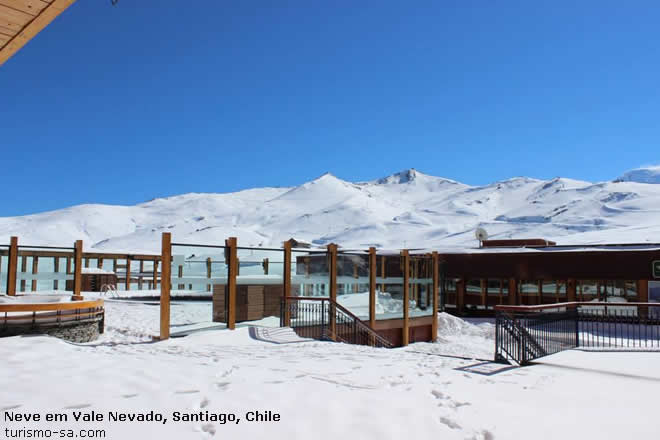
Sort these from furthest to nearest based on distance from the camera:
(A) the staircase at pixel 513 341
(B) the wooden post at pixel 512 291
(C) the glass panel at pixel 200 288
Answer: (B) the wooden post at pixel 512 291 < (C) the glass panel at pixel 200 288 < (A) the staircase at pixel 513 341

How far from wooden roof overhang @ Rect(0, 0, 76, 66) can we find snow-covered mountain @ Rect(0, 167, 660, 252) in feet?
229

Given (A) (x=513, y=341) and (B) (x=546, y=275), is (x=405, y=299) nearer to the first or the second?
(A) (x=513, y=341)

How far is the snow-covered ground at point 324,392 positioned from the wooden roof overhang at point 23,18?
9.58ft

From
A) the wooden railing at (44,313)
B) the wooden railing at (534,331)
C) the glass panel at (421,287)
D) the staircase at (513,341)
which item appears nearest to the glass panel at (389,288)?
the glass panel at (421,287)

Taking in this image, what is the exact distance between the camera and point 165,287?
997cm

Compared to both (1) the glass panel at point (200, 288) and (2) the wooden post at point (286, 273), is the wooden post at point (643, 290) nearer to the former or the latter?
(2) the wooden post at point (286, 273)

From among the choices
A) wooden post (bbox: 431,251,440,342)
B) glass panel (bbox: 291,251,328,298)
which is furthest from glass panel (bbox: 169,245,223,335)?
wooden post (bbox: 431,251,440,342)

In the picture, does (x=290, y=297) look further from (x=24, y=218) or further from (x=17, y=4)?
(x=24, y=218)

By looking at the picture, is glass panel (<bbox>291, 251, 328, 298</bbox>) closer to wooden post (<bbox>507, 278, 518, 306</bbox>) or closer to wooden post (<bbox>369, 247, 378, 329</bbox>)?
wooden post (<bbox>369, 247, 378, 329</bbox>)

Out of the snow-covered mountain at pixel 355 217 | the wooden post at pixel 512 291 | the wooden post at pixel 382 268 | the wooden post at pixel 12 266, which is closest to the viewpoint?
the wooden post at pixel 12 266

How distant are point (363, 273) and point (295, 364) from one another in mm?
7999

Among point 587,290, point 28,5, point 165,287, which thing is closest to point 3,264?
point 165,287

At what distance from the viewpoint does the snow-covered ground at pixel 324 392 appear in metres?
4.21

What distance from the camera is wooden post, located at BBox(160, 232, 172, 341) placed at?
9.87m
